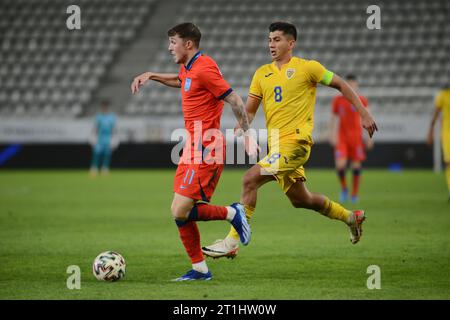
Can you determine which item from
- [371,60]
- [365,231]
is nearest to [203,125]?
[365,231]

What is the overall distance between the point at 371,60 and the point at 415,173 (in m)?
7.37

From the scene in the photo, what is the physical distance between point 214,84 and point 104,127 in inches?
715

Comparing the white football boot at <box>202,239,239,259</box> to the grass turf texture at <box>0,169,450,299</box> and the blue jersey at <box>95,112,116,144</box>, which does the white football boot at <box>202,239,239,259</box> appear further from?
the blue jersey at <box>95,112,116,144</box>

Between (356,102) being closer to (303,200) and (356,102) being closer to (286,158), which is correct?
(286,158)

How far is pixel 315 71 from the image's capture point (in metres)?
7.65

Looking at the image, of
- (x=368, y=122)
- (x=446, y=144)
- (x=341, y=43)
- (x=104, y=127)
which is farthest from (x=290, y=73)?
(x=341, y=43)

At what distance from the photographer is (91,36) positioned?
31594 mm

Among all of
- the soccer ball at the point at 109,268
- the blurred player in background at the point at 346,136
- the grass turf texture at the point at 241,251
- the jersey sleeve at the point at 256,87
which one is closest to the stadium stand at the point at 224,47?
the blurred player in background at the point at 346,136

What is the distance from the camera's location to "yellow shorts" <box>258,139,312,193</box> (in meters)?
7.79

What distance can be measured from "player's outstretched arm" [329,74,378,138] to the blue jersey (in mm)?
17376

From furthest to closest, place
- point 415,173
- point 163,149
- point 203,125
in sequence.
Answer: point 163,149, point 415,173, point 203,125

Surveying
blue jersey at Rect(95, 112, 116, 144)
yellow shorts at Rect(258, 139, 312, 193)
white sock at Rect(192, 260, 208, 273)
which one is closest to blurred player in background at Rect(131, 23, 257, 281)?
white sock at Rect(192, 260, 208, 273)

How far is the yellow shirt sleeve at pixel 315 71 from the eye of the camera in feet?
25.0

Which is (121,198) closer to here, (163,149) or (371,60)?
(163,149)
